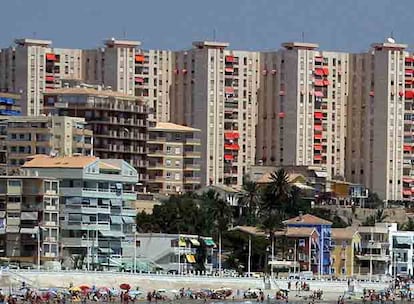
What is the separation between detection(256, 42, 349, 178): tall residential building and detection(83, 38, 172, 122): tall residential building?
9027 mm

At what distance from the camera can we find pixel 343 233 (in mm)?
131000

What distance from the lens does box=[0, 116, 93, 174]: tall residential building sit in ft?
422

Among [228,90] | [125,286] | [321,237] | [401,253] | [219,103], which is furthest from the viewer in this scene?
[228,90]

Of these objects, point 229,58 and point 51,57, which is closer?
point 51,57

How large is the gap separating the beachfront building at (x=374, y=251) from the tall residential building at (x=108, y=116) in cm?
1952

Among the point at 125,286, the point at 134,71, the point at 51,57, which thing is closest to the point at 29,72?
the point at 51,57

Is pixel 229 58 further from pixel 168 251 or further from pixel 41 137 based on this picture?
pixel 168 251

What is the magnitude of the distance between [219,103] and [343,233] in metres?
28.4

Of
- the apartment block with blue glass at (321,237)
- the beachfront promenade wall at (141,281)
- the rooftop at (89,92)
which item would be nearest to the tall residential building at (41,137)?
the rooftop at (89,92)

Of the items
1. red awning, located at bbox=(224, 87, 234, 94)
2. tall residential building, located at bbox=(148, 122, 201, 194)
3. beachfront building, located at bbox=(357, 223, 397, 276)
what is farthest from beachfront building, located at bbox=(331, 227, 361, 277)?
red awning, located at bbox=(224, 87, 234, 94)

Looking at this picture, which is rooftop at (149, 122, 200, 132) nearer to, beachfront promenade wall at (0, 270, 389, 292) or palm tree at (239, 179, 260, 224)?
palm tree at (239, 179, 260, 224)

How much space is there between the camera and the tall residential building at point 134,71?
508 feet

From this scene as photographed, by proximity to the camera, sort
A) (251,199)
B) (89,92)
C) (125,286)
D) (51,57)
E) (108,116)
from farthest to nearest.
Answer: (51,57) < (251,199) < (108,116) < (89,92) < (125,286)

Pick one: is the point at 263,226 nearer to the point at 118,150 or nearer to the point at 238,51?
the point at 118,150
